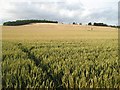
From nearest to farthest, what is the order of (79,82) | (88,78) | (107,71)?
(79,82) < (88,78) < (107,71)

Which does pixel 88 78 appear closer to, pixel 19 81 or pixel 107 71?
pixel 107 71

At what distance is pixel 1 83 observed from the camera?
6.02 meters

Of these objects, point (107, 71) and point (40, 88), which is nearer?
point (40, 88)

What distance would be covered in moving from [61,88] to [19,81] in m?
1.05

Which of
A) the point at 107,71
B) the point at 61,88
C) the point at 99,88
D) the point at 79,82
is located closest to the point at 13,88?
the point at 61,88

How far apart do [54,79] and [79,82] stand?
0.87 metres

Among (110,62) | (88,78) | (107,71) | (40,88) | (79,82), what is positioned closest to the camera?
(40,88)

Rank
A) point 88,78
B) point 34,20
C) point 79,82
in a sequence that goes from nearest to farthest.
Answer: point 79,82 → point 88,78 → point 34,20

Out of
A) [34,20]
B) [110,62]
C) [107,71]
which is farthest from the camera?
[34,20]

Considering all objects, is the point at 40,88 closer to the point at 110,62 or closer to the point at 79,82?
the point at 79,82

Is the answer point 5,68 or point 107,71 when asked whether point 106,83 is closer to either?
point 107,71

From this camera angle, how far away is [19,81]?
6.00m

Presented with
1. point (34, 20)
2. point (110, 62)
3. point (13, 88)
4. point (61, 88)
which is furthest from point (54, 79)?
point (34, 20)

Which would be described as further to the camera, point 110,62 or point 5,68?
point 110,62
